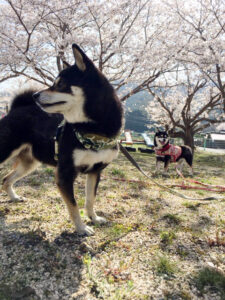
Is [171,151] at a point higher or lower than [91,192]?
higher

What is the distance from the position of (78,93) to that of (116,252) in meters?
1.73

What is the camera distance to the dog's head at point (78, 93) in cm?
232

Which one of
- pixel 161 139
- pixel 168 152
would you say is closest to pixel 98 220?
pixel 168 152

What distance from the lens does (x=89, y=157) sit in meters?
2.44

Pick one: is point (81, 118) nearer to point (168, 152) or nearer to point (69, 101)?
point (69, 101)

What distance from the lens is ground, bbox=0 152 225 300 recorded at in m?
1.76

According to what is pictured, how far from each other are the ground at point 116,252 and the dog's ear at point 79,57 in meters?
1.93

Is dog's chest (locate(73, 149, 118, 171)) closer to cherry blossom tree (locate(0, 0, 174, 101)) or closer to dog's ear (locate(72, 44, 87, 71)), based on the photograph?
dog's ear (locate(72, 44, 87, 71))

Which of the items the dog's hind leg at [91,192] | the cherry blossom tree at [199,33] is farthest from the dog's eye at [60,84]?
the cherry blossom tree at [199,33]

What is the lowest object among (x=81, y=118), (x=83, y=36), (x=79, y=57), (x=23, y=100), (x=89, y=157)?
(x=89, y=157)

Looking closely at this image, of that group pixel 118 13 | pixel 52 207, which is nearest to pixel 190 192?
pixel 52 207

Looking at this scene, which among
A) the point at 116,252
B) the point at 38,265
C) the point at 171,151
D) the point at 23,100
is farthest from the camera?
the point at 171,151

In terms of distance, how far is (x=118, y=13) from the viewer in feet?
37.7

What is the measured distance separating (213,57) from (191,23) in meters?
2.68
